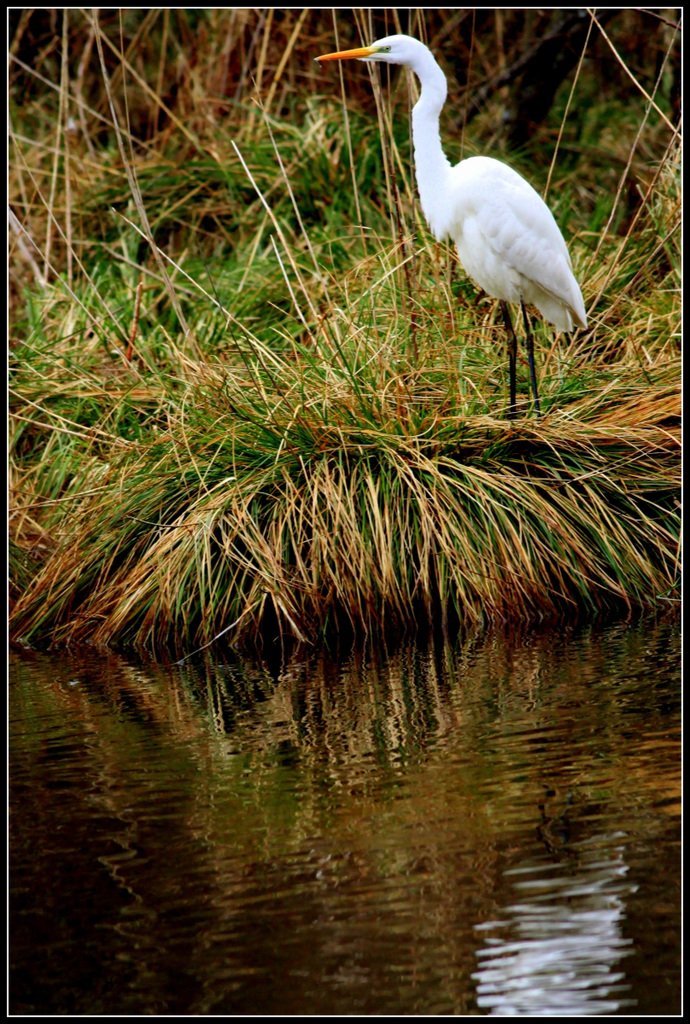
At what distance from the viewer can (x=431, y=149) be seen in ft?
16.2

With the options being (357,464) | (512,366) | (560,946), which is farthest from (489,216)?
(560,946)

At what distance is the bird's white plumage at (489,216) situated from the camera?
4840mm

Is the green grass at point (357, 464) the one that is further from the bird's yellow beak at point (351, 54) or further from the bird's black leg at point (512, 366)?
the bird's yellow beak at point (351, 54)

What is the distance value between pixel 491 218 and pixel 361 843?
10.5 ft

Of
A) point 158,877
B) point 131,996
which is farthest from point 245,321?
point 131,996

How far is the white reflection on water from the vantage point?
1.86 m

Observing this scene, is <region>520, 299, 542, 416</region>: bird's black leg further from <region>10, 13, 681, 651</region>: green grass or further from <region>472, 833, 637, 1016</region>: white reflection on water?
<region>472, 833, 637, 1016</region>: white reflection on water

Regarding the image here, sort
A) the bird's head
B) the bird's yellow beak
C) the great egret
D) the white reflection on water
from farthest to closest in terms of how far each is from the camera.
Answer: the great egret < the bird's head < the bird's yellow beak < the white reflection on water

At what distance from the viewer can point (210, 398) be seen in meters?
4.80

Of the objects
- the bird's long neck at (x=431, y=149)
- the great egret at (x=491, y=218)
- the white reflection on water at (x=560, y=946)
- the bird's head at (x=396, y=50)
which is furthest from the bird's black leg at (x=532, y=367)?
the white reflection on water at (x=560, y=946)

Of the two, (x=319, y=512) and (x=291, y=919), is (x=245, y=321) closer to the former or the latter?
(x=319, y=512)

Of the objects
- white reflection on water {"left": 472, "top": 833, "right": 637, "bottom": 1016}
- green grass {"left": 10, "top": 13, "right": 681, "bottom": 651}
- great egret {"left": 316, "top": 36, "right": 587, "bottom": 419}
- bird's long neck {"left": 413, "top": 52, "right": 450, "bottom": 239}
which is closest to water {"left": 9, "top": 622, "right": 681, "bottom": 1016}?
white reflection on water {"left": 472, "top": 833, "right": 637, "bottom": 1016}

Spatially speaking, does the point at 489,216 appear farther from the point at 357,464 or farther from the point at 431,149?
the point at 357,464

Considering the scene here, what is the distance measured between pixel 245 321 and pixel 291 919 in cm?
452
